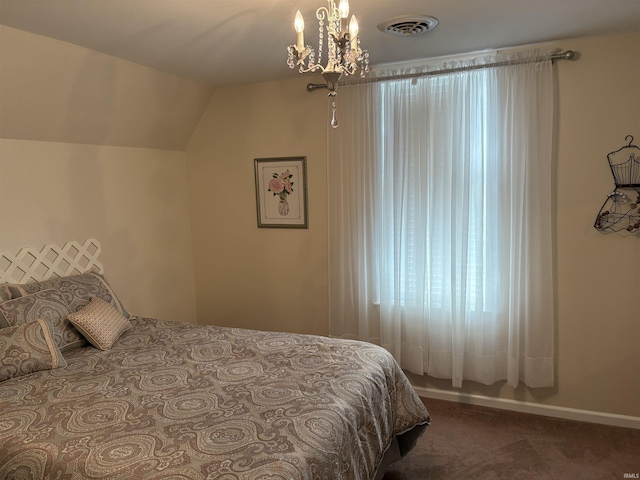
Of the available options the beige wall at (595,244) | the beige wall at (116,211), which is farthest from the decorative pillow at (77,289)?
the beige wall at (595,244)

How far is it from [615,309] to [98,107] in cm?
362

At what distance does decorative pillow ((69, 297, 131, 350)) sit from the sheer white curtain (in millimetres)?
1584

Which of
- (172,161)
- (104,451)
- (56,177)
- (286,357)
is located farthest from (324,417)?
(172,161)

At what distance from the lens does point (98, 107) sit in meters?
3.10

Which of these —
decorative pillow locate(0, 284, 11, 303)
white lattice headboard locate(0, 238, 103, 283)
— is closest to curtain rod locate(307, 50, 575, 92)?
white lattice headboard locate(0, 238, 103, 283)

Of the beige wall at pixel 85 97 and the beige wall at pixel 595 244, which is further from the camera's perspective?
the beige wall at pixel 595 244

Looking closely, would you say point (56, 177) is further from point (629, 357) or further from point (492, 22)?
point (629, 357)

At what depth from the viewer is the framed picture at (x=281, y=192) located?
3.75m

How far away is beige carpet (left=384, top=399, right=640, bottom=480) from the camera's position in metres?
2.58

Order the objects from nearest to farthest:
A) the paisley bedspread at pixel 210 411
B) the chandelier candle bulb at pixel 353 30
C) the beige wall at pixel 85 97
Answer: the paisley bedspread at pixel 210 411
the chandelier candle bulb at pixel 353 30
the beige wall at pixel 85 97

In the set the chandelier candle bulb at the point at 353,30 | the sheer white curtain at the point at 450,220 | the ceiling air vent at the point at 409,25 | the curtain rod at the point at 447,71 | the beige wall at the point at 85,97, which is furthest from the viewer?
the sheer white curtain at the point at 450,220

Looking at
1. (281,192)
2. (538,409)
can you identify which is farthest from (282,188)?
(538,409)

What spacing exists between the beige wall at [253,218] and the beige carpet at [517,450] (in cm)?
129

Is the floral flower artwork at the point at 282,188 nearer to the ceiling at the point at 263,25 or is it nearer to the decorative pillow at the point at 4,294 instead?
the ceiling at the point at 263,25
